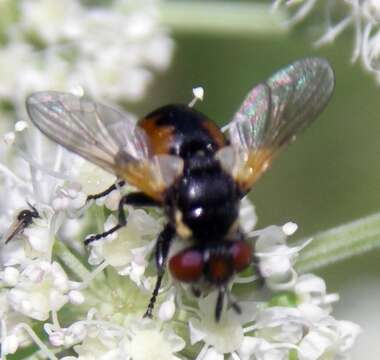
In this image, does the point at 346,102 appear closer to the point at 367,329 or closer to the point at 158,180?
the point at 367,329

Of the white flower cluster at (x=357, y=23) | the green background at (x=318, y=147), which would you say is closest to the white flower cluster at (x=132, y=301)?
the white flower cluster at (x=357, y=23)

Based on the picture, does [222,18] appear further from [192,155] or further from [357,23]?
[192,155]

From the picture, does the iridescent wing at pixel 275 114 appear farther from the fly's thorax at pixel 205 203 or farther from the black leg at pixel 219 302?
the black leg at pixel 219 302

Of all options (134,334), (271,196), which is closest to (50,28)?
(271,196)

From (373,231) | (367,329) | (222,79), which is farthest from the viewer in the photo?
(222,79)

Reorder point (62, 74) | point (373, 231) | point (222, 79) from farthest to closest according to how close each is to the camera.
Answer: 1. point (222, 79)
2. point (62, 74)
3. point (373, 231)

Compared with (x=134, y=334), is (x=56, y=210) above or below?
above

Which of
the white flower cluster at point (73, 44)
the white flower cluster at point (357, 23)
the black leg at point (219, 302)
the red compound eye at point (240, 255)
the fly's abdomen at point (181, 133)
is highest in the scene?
the white flower cluster at point (73, 44)
